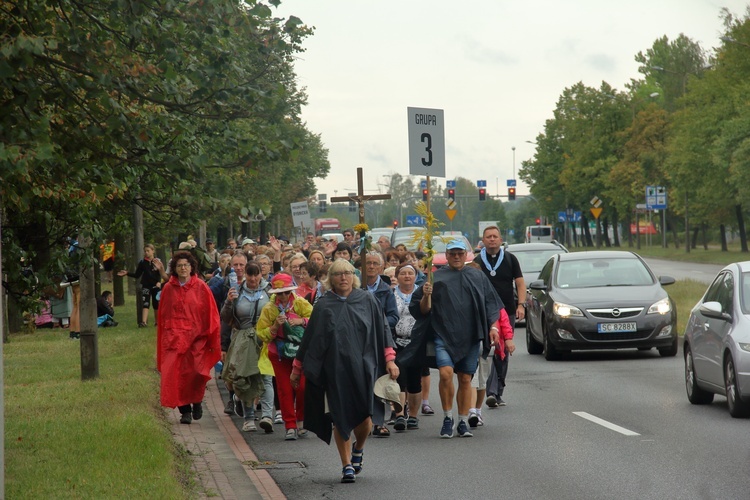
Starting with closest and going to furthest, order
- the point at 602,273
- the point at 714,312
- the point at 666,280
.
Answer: the point at 714,312
the point at 666,280
the point at 602,273

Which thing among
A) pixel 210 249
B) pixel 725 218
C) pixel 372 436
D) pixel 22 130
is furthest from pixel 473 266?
pixel 725 218

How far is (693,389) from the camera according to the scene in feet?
44.2

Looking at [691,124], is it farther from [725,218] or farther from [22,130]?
[22,130]

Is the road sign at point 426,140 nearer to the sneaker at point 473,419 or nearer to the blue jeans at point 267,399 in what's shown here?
the blue jeans at point 267,399

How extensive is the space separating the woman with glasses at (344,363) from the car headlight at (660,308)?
9578mm

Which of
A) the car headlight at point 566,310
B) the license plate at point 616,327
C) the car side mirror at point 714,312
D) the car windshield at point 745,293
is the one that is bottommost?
the license plate at point 616,327

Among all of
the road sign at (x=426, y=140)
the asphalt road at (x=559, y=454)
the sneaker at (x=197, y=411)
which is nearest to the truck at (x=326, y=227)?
the road sign at (x=426, y=140)

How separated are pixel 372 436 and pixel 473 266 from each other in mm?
1895

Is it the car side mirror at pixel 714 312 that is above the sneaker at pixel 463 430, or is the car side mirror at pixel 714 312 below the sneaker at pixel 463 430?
above

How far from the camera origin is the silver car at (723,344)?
11961 mm

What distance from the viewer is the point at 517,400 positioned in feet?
48.1

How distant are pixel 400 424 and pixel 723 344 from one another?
125 inches

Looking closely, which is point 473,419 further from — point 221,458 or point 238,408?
point 238,408

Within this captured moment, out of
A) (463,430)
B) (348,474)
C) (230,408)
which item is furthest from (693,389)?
(348,474)
